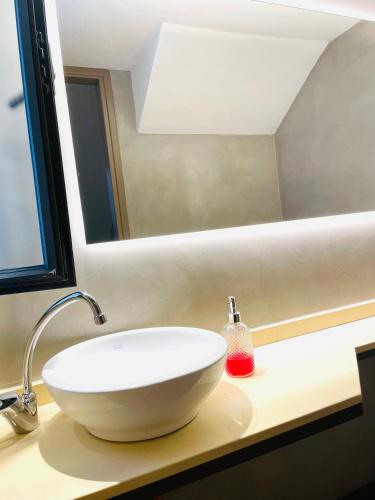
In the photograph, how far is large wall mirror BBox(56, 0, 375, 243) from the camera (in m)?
0.98

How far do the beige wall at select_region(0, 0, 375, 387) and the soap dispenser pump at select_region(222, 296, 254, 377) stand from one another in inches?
7.6

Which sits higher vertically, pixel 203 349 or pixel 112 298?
pixel 112 298

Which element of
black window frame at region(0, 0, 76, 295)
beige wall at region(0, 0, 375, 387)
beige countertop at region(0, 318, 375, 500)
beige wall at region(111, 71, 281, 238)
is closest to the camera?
beige countertop at region(0, 318, 375, 500)

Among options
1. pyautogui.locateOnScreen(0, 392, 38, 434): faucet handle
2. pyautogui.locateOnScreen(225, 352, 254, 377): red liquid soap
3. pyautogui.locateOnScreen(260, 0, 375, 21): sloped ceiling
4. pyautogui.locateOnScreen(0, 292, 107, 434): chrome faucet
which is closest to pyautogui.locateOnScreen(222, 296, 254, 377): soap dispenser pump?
pyautogui.locateOnScreen(225, 352, 254, 377): red liquid soap

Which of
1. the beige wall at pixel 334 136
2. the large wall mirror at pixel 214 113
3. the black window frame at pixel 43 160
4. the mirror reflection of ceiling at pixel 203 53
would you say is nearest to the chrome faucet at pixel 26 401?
the black window frame at pixel 43 160

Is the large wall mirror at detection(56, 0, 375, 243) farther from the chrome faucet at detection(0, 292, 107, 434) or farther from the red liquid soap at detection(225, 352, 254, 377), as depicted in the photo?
the red liquid soap at detection(225, 352, 254, 377)

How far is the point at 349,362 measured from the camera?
91cm

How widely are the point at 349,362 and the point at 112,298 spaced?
2.05ft

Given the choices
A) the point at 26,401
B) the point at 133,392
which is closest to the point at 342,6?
the point at 133,392

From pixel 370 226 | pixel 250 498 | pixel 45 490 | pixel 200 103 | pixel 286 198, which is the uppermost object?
pixel 200 103

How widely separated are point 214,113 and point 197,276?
0.51 meters

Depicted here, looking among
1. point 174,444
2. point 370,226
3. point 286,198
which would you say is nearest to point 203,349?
point 174,444

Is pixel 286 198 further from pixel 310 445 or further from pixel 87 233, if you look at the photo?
pixel 310 445

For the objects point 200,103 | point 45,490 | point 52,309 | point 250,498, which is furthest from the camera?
point 250,498
